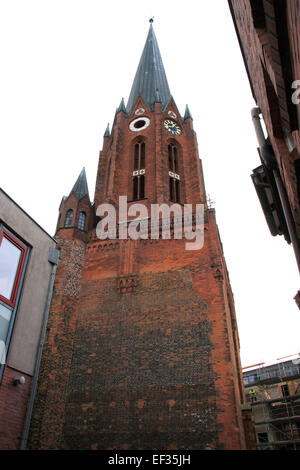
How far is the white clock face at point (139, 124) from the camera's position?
27062 mm

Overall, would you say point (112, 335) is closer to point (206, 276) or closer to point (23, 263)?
point (206, 276)

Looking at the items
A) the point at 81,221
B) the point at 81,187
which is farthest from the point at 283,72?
the point at 81,187

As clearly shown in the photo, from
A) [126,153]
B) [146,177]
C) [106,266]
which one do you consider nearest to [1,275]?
[106,266]

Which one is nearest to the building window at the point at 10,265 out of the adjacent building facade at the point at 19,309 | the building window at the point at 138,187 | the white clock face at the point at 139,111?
the adjacent building facade at the point at 19,309

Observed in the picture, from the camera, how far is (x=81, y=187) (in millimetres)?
23297

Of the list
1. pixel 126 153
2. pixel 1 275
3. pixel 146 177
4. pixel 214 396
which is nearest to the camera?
pixel 1 275

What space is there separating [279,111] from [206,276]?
504 inches

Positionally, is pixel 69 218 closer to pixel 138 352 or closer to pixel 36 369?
pixel 138 352

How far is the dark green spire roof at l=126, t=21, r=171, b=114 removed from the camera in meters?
30.4

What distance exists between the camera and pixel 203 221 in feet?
63.0

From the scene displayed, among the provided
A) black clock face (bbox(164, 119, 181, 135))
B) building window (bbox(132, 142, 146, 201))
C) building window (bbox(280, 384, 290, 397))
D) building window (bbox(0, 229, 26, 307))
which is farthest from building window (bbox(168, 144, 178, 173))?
building window (bbox(280, 384, 290, 397))

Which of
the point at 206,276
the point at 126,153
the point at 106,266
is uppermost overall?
the point at 126,153

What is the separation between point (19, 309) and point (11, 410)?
207 cm

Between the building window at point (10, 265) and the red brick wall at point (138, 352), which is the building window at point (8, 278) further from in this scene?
the red brick wall at point (138, 352)
